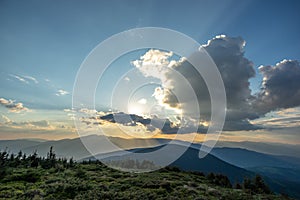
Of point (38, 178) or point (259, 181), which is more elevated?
point (38, 178)

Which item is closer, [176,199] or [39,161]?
[176,199]

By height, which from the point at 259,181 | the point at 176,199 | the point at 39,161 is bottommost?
the point at 259,181

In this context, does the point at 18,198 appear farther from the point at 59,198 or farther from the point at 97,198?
the point at 97,198

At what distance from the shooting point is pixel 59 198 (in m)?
25.1

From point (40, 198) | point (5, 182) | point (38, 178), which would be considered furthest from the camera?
point (38, 178)

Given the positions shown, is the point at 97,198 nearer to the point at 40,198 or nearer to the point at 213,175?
the point at 40,198

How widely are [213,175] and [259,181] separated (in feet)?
42.3

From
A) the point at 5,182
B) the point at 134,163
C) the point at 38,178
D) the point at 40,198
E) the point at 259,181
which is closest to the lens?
the point at 40,198

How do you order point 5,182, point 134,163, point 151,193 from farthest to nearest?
point 134,163
point 5,182
point 151,193

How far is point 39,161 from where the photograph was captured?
196ft

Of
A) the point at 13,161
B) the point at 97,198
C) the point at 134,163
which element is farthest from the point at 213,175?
the point at 13,161

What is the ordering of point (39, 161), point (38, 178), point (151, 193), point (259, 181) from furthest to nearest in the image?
point (39, 161), point (259, 181), point (38, 178), point (151, 193)

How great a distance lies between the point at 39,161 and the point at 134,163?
43166 mm

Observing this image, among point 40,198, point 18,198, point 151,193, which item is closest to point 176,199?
point 151,193
